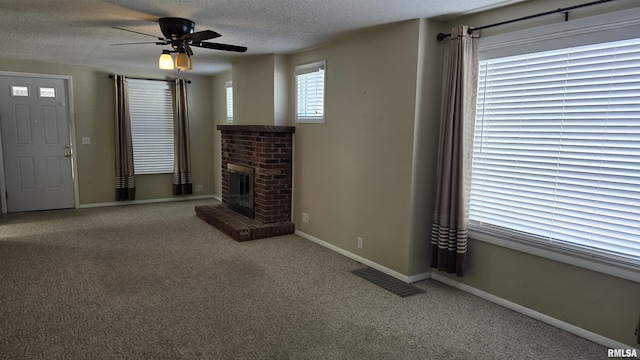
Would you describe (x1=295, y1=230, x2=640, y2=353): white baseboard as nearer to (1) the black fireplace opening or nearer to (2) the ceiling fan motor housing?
(1) the black fireplace opening

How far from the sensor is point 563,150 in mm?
2764

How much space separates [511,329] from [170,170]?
6232 mm

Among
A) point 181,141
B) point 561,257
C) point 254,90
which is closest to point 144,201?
point 181,141

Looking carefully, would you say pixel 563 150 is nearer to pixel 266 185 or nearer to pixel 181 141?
pixel 266 185

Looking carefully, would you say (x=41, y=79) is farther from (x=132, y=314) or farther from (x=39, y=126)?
(x=132, y=314)

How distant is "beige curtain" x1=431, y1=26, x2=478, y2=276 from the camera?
10.6 feet

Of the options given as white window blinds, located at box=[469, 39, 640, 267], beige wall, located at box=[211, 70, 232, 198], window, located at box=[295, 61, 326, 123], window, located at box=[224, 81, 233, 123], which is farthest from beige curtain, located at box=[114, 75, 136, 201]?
white window blinds, located at box=[469, 39, 640, 267]

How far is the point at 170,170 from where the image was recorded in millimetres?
7312

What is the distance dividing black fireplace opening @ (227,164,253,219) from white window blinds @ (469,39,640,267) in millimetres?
3109

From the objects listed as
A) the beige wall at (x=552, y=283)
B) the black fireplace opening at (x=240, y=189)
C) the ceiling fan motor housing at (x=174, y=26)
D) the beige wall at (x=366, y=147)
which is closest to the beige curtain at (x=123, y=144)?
the black fireplace opening at (x=240, y=189)

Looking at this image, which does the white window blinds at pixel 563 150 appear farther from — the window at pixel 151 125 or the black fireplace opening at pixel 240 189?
the window at pixel 151 125

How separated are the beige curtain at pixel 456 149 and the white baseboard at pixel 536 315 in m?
0.24

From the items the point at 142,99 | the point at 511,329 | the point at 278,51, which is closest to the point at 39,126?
the point at 142,99

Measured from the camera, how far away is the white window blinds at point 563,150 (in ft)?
8.12
